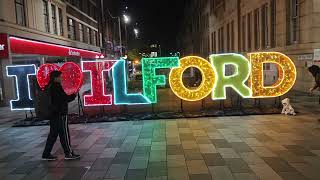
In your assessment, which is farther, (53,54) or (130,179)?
(53,54)

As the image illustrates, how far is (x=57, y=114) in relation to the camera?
27.4ft

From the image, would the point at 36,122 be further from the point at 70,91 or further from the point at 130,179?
the point at 130,179

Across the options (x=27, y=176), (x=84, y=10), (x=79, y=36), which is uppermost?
(x=84, y=10)

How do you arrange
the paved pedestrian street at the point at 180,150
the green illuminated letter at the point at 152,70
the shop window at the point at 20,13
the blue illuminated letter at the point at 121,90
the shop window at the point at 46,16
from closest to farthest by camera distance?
the paved pedestrian street at the point at 180,150, the green illuminated letter at the point at 152,70, the blue illuminated letter at the point at 121,90, the shop window at the point at 20,13, the shop window at the point at 46,16

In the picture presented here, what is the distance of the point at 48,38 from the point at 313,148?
23442 millimetres

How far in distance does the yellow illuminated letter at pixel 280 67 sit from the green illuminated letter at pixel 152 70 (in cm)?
285

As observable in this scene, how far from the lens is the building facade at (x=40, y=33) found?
19875 millimetres

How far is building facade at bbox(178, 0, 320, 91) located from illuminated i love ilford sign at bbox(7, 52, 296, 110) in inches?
225

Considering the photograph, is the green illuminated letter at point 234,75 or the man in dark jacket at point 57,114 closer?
the man in dark jacket at point 57,114

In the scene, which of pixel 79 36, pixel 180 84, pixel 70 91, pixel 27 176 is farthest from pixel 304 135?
pixel 79 36

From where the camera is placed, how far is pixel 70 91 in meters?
12.8

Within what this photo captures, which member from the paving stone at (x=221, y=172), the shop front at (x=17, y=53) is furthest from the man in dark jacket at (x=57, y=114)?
the shop front at (x=17, y=53)

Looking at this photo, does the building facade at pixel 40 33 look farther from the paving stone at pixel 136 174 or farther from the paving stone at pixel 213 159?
the paving stone at pixel 213 159

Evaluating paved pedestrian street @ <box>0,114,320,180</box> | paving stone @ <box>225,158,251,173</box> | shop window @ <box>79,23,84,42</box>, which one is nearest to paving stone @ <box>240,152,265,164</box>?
paved pedestrian street @ <box>0,114,320,180</box>
